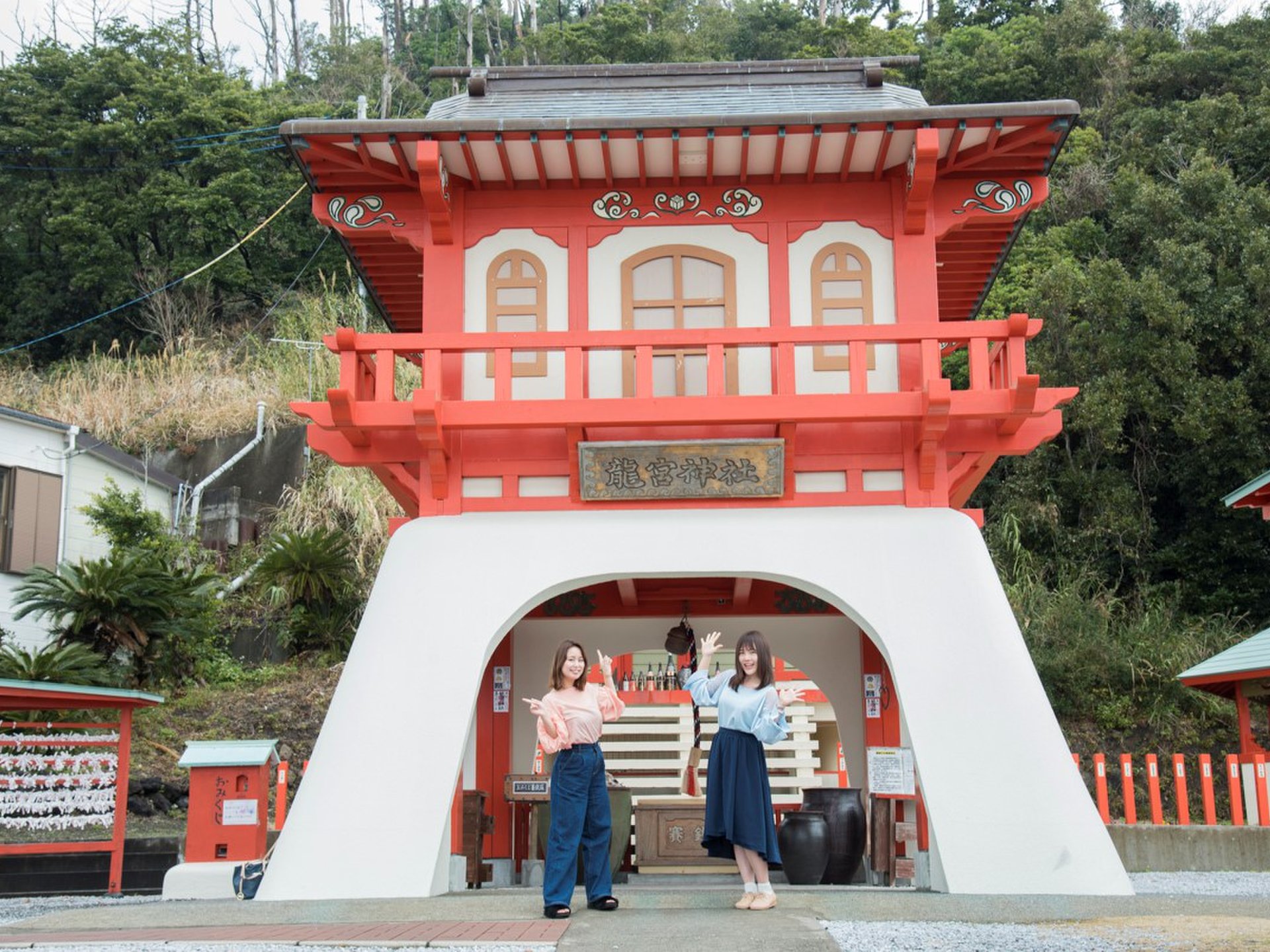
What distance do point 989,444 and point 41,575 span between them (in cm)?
1165

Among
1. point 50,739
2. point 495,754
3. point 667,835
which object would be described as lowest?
point 667,835

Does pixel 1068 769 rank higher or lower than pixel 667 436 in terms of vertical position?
lower

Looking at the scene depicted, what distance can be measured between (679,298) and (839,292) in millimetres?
1206

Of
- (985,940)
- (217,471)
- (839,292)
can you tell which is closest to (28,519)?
(217,471)

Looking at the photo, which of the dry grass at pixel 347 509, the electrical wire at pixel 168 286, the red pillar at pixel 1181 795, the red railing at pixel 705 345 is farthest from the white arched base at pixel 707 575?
the electrical wire at pixel 168 286

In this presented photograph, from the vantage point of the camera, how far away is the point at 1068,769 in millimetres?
7766

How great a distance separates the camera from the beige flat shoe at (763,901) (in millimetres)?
6293

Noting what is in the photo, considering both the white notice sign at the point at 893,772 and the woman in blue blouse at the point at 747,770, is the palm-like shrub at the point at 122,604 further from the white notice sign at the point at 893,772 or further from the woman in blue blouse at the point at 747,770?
the woman in blue blouse at the point at 747,770

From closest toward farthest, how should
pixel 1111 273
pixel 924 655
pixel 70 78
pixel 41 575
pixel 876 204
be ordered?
pixel 924 655 → pixel 876 204 → pixel 41 575 → pixel 1111 273 → pixel 70 78

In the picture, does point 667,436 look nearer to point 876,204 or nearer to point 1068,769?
point 876,204

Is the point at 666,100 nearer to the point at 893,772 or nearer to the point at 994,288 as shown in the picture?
the point at 893,772

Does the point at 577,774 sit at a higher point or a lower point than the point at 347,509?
lower

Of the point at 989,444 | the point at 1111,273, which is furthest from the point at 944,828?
the point at 1111,273

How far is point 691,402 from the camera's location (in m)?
8.69
